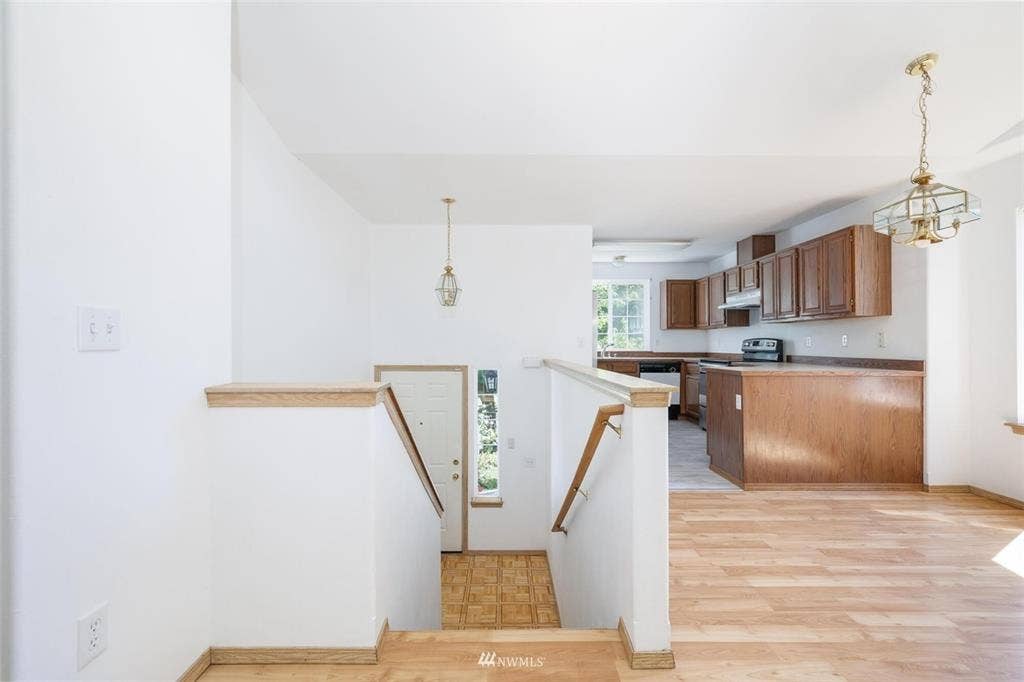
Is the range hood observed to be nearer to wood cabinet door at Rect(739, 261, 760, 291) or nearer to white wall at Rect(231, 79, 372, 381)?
wood cabinet door at Rect(739, 261, 760, 291)

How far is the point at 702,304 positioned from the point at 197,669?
7.52 metres

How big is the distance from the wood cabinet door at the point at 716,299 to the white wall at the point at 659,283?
0.89 metres

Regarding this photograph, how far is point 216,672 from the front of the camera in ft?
5.41

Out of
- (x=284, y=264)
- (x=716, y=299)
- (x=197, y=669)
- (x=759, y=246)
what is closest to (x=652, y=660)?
(x=197, y=669)

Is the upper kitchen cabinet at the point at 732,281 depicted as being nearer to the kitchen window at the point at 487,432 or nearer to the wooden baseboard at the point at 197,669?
the kitchen window at the point at 487,432

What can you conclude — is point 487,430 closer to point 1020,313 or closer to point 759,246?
point 759,246

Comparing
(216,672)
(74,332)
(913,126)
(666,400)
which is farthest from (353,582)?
(913,126)

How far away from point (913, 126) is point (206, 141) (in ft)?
13.2

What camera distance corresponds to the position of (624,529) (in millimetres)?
1893

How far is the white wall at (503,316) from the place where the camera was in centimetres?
529

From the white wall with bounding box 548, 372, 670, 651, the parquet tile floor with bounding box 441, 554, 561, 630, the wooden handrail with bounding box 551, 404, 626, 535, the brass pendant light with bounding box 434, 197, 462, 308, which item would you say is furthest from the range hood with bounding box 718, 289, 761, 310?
the wooden handrail with bounding box 551, 404, 626, 535

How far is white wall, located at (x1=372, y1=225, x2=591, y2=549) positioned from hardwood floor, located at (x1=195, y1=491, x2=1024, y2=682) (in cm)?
239

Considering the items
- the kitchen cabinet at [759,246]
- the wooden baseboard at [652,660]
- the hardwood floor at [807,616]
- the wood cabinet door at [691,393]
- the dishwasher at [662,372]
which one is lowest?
the hardwood floor at [807,616]

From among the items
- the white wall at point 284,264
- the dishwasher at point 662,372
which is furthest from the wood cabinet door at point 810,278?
the white wall at point 284,264
